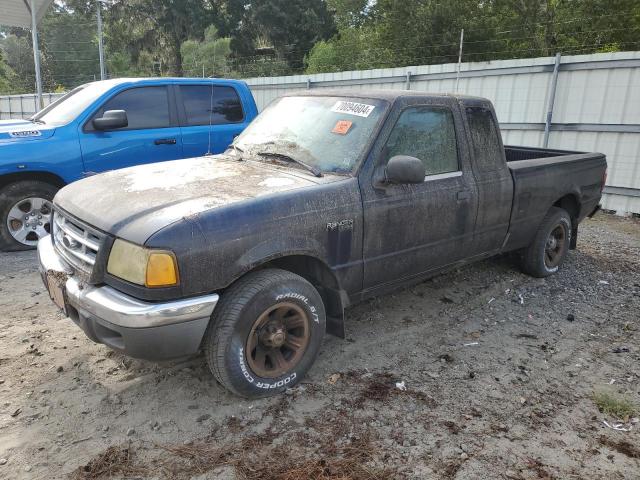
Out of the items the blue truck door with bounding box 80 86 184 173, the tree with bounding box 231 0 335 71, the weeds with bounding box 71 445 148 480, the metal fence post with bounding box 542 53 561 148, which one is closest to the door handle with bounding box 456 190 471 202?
the weeds with bounding box 71 445 148 480

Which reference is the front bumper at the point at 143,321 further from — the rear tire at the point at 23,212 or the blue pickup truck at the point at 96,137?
the rear tire at the point at 23,212

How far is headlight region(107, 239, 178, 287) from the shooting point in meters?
2.65

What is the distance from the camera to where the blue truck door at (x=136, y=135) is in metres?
5.95

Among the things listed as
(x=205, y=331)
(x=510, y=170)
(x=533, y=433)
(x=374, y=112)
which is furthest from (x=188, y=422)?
(x=510, y=170)

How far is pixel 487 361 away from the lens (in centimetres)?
383

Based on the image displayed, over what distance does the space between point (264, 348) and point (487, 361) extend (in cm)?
172

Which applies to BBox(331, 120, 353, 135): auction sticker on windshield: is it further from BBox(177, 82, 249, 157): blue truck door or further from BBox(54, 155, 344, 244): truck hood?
BBox(177, 82, 249, 157): blue truck door

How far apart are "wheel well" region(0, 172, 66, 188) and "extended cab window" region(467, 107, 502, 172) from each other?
450 cm

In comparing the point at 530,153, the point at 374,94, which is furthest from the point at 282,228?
the point at 530,153

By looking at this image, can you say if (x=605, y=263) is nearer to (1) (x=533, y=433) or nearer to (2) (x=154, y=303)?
(1) (x=533, y=433)

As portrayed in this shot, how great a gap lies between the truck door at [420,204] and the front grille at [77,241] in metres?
1.70

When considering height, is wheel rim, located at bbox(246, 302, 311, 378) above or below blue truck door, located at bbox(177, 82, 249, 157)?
below

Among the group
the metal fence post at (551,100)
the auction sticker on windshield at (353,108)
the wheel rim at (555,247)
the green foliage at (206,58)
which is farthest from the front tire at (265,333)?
the green foliage at (206,58)

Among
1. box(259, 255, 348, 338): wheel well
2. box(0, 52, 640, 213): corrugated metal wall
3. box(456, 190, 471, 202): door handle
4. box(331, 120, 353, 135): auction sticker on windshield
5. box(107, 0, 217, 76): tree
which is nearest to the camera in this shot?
box(259, 255, 348, 338): wheel well
